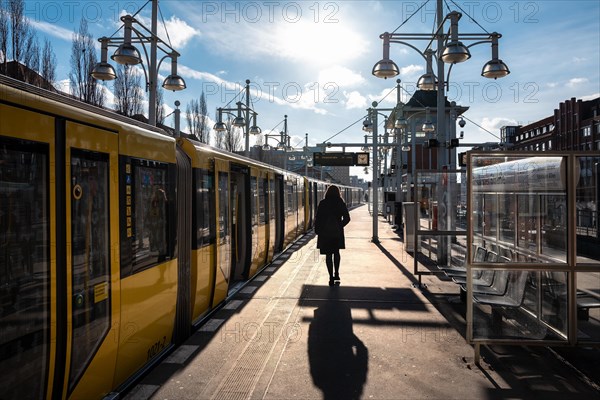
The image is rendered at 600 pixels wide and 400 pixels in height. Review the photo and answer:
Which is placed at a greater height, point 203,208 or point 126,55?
point 126,55

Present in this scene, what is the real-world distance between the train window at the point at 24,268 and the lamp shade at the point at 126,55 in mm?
7346

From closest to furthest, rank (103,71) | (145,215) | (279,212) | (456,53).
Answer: (145,215)
(456,53)
(103,71)
(279,212)

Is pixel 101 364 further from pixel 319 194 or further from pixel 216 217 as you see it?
pixel 319 194

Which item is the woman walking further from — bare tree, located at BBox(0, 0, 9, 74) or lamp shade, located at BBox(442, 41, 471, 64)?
bare tree, located at BBox(0, 0, 9, 74)

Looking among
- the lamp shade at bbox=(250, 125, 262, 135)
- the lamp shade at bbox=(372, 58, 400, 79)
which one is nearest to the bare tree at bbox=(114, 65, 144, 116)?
the lamp shade at bbox=(250, 125, 262, 135)

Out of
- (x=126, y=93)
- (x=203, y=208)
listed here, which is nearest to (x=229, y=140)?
(x=126, y=93)

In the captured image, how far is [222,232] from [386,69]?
5.91 metres

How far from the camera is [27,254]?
2.90 meters

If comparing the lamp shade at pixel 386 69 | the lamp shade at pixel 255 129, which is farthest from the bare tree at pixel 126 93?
the lamp shade at pixel 386 69

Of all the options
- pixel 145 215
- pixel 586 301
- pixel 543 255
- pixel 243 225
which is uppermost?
pixel 145 215

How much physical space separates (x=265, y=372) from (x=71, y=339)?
2.08 metres

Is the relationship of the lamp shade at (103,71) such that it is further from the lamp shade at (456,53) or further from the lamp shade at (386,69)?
the lamp shade at (456,53)

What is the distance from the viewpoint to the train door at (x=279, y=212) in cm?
1316

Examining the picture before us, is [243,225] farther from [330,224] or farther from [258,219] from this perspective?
[330,224]
